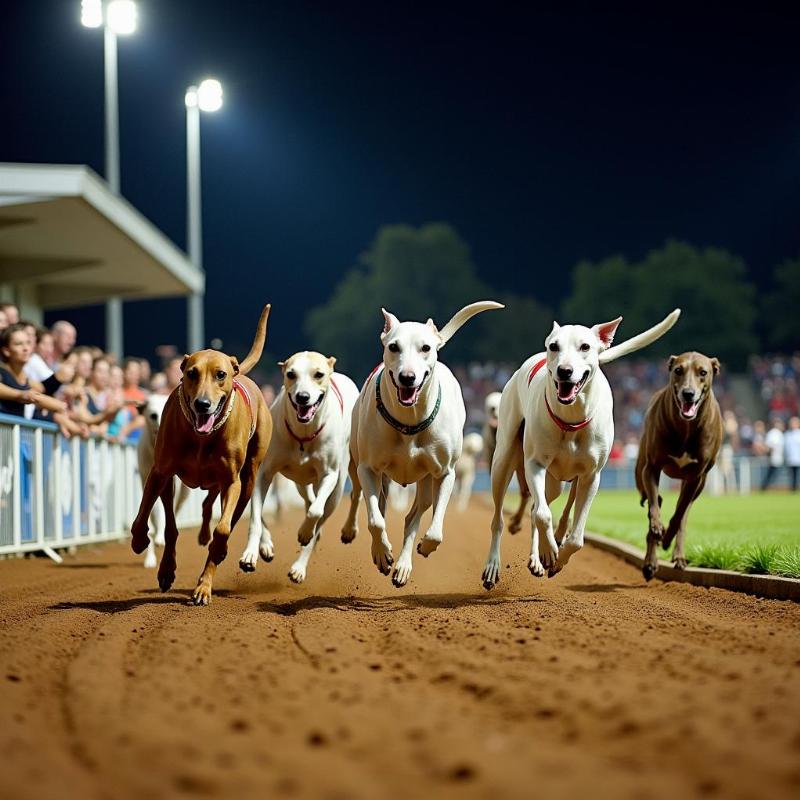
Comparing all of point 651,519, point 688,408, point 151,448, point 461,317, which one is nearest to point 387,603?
point 461,317

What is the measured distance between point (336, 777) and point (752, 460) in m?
34.8

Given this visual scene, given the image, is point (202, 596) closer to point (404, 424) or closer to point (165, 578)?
point (165, 578)

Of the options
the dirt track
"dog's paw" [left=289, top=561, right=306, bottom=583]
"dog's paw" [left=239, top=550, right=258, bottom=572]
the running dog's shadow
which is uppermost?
"dog's paw" [left=239, top=550, right=258, bottom=572]

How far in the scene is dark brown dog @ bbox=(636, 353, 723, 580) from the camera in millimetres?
9430

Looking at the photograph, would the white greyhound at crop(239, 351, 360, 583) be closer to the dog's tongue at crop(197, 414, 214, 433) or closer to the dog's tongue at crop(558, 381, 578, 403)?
the dog's tongue at crop(197, 414, 214, 433)

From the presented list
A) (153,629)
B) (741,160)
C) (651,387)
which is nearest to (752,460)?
(651,387)

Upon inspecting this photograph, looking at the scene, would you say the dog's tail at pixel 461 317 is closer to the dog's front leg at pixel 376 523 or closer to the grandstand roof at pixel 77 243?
the dog's front leg at pixel 376 523

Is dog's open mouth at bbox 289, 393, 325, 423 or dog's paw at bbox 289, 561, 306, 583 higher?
dog's open mouth at bbox 289, 393, 325, 423

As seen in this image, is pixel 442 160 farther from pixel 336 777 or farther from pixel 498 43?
pixel 336 777

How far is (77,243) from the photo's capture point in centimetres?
1998

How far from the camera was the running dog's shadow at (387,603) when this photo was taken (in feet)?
23.8

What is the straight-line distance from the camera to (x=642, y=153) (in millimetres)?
86875

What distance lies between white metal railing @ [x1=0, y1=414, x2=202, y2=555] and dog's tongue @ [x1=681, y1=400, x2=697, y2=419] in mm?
5548

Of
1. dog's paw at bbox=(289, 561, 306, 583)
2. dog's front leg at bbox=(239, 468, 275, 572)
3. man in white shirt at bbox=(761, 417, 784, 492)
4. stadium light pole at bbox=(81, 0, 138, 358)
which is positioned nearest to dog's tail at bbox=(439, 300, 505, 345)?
dog's front leg at bbox=(239, 468, 275, 572)
